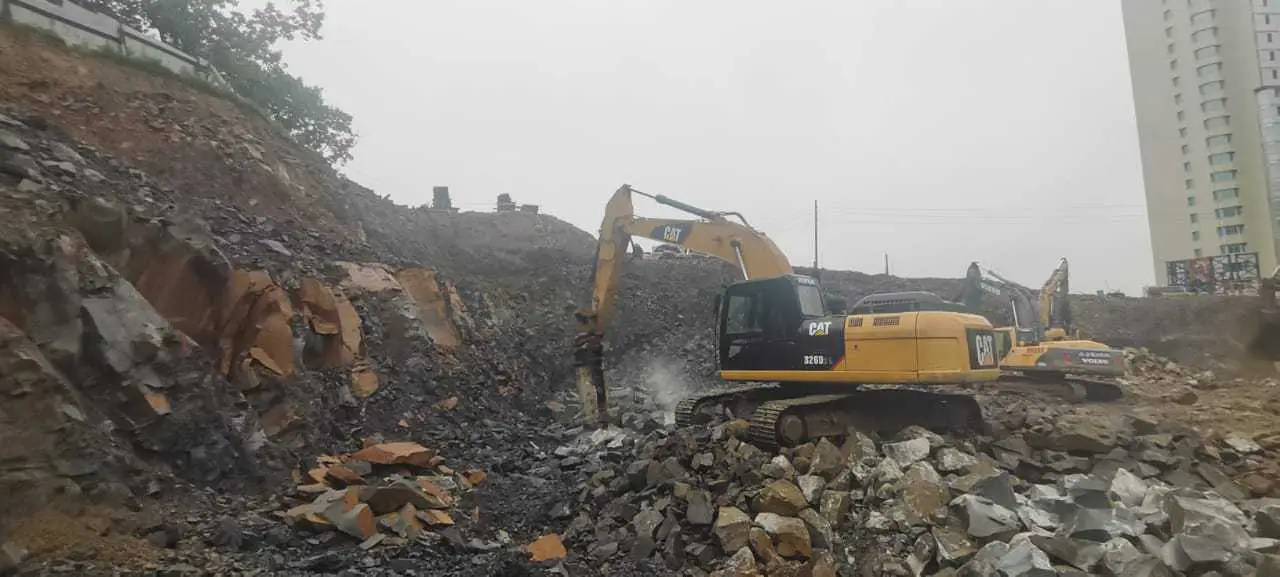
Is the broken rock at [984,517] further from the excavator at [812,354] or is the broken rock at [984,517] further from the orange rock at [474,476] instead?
the orange rock at [474,476]

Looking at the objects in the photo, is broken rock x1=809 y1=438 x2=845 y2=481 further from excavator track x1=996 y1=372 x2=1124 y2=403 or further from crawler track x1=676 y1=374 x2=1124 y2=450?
excavator track x1=996 y1=372 x2=1124 y2=403

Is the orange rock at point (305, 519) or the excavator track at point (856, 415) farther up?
the excavator track at point (856, 415)

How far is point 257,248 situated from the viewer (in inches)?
383

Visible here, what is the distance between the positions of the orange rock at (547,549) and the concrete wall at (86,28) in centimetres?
1202

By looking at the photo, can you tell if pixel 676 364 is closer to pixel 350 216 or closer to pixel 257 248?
pixel 350 216

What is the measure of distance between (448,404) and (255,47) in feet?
46.2

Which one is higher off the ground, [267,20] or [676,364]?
[267,20]

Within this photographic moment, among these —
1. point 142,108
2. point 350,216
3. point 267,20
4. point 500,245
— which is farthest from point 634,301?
point 267,20

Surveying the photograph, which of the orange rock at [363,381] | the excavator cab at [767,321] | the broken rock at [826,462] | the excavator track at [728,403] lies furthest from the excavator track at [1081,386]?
the orange rock at [363,381]

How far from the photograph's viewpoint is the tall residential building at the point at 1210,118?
1216 centimetres

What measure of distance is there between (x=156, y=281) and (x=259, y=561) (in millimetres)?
3916

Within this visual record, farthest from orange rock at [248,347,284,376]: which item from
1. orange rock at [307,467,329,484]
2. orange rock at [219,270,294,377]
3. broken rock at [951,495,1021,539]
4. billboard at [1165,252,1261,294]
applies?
billboard at [1165,252,1261,294]

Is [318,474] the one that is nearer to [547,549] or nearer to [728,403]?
[547,549]

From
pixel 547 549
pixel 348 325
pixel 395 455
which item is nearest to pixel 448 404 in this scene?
pixel 348 325
